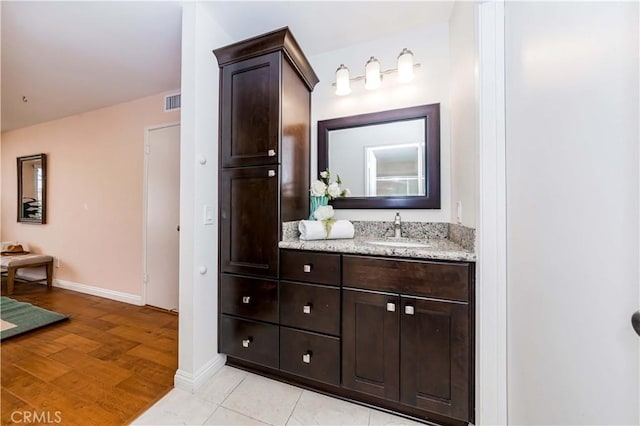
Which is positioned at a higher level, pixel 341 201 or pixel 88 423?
pixel 341 201

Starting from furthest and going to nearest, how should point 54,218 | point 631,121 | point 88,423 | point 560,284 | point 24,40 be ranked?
point 54,218 < point 24,40 < point 88,423 < point 560,284 < point 631,121

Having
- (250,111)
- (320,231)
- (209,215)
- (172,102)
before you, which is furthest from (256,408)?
(172,102)

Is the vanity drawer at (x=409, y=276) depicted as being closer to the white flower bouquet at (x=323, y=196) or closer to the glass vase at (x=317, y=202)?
the white flower bouquet at (x=323, y=196)

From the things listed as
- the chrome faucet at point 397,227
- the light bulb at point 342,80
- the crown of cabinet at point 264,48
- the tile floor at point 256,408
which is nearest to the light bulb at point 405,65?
the light bulb at point 342,80

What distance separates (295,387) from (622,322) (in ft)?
4.91

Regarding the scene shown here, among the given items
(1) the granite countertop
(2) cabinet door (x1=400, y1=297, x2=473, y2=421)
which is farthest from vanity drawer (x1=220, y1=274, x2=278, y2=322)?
(2) cabinet door (x1=400, y1=297, x2=473, y2=421)

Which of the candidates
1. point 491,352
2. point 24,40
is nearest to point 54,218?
point 24,40

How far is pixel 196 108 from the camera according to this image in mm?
1452

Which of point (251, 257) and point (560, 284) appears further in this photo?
point (251, 257)

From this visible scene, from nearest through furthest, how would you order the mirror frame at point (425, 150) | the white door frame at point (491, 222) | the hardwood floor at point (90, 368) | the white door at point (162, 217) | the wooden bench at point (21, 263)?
the white door frame at point (491, 222)
the hardwood floor at point (90, 368)
the mirror frame at point (425, 150)
the white door at point (162, 217)
the wooden bench at point (21, 263)

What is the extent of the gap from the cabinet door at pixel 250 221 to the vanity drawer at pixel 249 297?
61mm

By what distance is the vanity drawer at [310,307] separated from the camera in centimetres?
132

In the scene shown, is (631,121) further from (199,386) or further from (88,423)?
(88,423)

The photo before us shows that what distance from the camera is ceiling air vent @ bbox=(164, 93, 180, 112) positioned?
2570 millimetres
